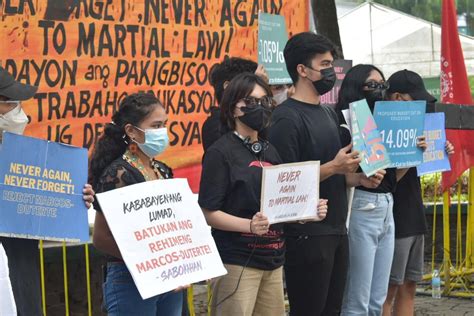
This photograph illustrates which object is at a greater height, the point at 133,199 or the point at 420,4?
the point at 420,4

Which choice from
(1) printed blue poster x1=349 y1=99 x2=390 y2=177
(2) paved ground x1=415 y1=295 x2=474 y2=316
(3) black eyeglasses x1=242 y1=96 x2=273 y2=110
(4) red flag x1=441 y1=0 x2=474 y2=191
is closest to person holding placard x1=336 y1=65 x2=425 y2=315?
(1) printed blue poster x1=349 y1=99 x2=390 y2=177

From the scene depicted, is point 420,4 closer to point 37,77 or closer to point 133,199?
point 37,77

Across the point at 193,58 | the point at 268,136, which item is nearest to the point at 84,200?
the point at 268,136

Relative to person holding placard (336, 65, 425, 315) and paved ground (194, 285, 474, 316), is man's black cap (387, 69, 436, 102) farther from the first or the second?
paved ground (194, 285, 474, 316)

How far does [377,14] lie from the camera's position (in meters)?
15.8

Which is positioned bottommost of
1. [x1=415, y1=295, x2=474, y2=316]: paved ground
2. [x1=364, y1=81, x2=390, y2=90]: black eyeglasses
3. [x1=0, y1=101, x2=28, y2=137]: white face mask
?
[x1=415, y1=295, x2=474, y2=316]: paved ground

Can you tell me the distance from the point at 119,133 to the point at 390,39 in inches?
450

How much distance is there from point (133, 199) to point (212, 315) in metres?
0.93

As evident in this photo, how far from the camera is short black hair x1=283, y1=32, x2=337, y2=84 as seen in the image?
5656 mm

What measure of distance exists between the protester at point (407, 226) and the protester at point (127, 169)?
2215 mm

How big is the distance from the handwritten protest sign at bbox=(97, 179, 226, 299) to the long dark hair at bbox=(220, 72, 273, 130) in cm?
58

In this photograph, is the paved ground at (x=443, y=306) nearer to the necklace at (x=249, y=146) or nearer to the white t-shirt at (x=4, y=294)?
the necklace at (x=249, y=146)

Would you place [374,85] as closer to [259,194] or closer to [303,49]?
[303,49]

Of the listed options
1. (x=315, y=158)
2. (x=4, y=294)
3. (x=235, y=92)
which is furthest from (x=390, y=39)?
(x=4, y=294)
